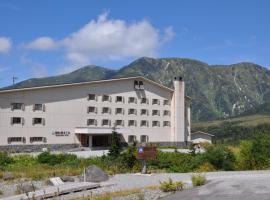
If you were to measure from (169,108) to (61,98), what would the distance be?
22060 mm

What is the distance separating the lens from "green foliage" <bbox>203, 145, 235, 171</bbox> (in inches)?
1115

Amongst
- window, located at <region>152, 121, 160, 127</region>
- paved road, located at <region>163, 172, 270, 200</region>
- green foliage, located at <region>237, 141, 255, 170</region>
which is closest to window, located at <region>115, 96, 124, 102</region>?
window, located at <region>152, 121, 160, 127</region>

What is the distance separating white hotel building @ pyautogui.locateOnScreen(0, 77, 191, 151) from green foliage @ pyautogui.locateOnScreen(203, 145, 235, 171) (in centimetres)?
3552

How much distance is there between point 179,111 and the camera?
7506 centimetres

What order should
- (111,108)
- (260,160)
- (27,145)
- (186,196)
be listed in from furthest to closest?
(111,108) < (27,145) < (260,160) < (186,196)

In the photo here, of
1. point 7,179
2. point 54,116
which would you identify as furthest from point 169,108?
point 7,179

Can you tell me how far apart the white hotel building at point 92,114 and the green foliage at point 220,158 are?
35.5 m

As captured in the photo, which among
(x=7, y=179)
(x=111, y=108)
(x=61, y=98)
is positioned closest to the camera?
(x=7, y=179)

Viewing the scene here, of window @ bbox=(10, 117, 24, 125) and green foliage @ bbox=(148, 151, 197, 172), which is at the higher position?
window @ bbox=(10, 117, 24, 125)

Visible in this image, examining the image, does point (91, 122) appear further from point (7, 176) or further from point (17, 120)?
point (7, 176)

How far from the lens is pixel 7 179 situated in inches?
919

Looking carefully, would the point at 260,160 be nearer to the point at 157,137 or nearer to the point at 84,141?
the point at 84,141

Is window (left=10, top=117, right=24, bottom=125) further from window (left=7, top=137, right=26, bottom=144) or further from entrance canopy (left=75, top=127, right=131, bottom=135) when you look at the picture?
entrance canopy (left=75, top=127, right=131, bottom=135)

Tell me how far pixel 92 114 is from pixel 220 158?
39804mm
